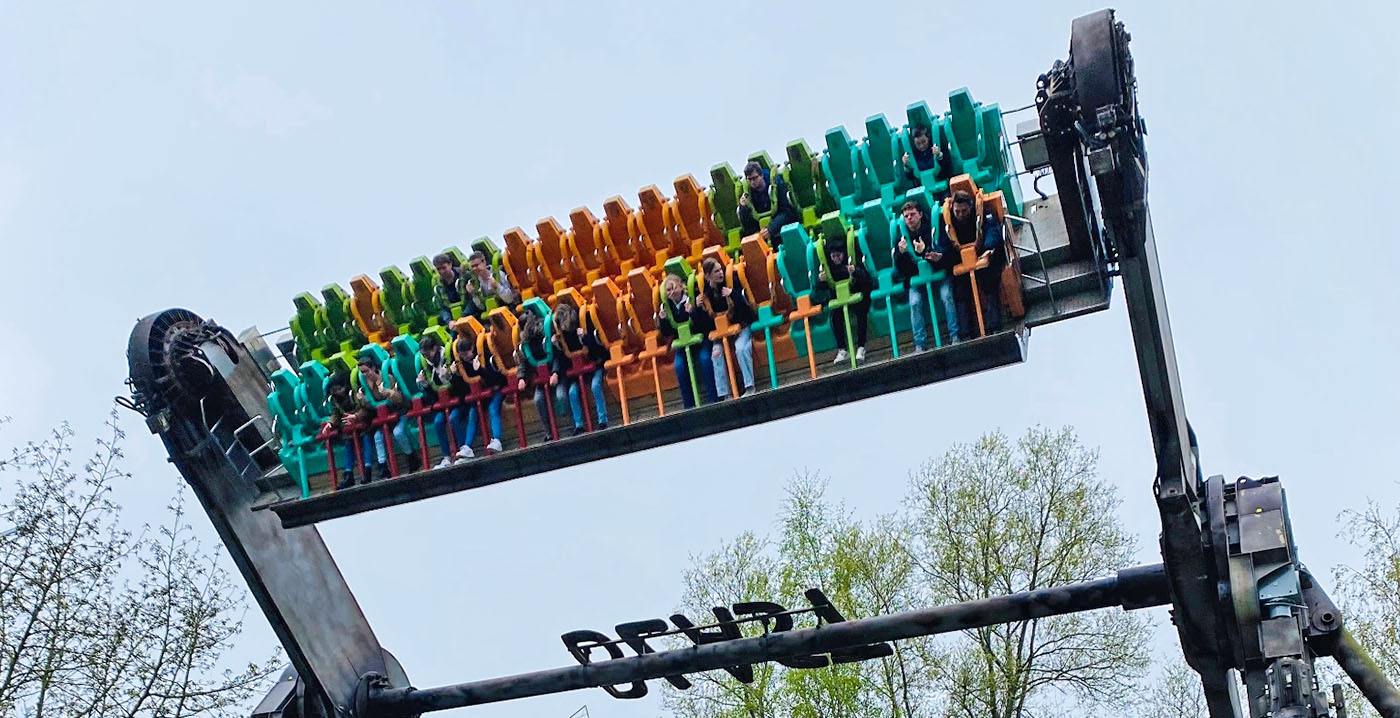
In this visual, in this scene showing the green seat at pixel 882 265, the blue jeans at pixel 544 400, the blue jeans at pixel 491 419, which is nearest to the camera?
the green seat at pixel 882 265

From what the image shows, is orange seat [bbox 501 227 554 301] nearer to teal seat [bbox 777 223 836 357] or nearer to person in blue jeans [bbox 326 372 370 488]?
person in blue jeans [bbox 326 372 370 488]

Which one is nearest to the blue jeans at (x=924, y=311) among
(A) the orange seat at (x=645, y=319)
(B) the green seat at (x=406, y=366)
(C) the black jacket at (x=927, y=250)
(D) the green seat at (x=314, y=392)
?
(C) the black jacket at (x=927, y=250)

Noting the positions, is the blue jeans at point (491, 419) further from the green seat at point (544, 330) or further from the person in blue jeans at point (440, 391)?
the green seat at point (544, 330)

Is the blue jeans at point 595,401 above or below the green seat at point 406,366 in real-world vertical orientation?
below

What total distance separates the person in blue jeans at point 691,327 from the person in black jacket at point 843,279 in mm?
1081

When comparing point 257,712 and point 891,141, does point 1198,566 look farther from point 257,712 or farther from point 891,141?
point 257,712

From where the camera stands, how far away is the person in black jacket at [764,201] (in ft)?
45.5

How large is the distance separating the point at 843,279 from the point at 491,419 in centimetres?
353

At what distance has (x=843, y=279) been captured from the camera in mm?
13008

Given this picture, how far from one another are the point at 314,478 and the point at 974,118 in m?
7.11

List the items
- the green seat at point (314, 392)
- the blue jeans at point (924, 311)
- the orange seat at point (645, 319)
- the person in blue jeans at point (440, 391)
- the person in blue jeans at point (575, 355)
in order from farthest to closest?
the green seat at point (314, 392) → the person in blue jeans at point (440, 391) → the person in blue jeans at point (575, 355) → the orange seat at point (645, 319) → the blue jeans at point (924, 311)

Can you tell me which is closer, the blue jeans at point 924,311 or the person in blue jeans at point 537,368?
the blue jeans at point 924,311

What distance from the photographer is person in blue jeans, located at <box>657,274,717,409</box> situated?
1355 centimetres

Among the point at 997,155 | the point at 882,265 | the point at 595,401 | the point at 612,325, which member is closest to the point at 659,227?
the point at 612,325
